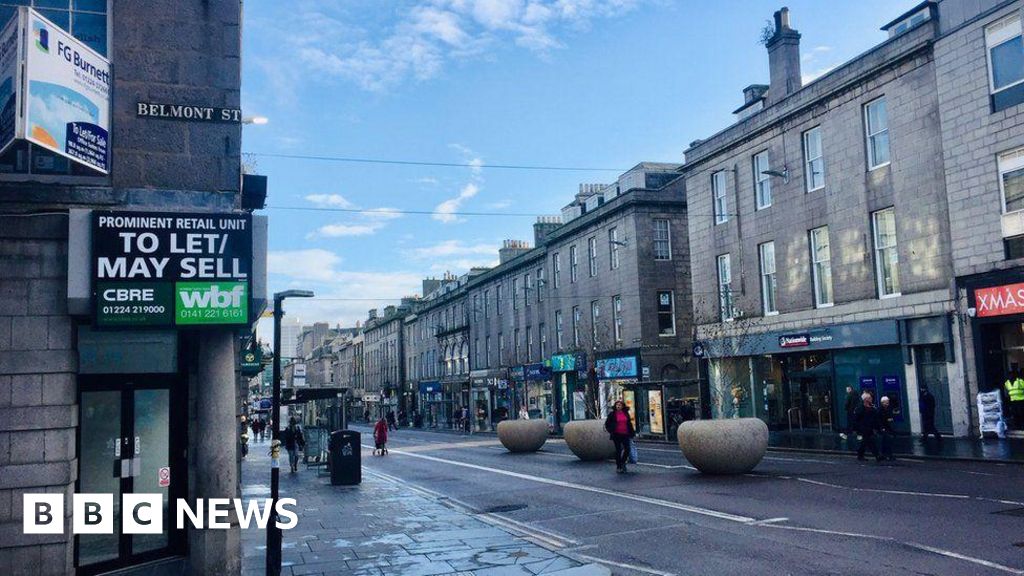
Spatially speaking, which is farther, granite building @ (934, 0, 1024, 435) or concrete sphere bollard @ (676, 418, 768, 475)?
granite building @ (934, 0, 1024, 435)

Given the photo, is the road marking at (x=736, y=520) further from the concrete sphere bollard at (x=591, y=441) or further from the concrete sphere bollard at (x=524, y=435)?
the concrete sphere bollard at (x=524, y=435)

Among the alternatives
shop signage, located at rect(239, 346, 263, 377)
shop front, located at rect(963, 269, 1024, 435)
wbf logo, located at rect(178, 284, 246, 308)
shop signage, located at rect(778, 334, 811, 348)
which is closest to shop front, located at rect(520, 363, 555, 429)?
shop signage, located at rect(778, 334, 811, 348)

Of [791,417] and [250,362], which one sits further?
[791,417]

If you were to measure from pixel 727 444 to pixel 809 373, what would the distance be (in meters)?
14.3

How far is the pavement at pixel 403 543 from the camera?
971cm

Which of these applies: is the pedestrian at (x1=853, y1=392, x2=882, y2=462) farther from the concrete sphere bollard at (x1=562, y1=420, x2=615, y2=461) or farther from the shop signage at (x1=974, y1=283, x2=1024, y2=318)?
the concrete sphere bollard at (x1=562, y1=420, x2=615, y2=461)

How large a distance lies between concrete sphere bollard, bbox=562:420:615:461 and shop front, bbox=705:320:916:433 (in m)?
3.98

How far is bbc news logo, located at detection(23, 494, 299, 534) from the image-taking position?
902 cm

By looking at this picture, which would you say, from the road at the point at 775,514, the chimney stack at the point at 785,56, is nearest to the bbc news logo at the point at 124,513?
the road at the point at 775,514

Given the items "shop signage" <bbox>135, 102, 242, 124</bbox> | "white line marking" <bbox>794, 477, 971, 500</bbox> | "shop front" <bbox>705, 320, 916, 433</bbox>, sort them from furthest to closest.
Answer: "shop front" <bbox>705, 320, 916, 433</bbox> → "white line marking" <bbox>794, 477, 971, 500</bbox> → "shop signage" <bbox>135, 102, 242, 124</bbox>

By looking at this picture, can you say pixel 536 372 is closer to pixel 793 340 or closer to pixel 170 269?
pixel 793 340

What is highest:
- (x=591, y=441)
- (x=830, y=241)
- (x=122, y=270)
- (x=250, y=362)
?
(x=830, y=241)

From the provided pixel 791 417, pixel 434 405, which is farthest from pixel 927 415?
pixel 434 405

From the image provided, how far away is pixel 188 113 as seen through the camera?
415 inches
